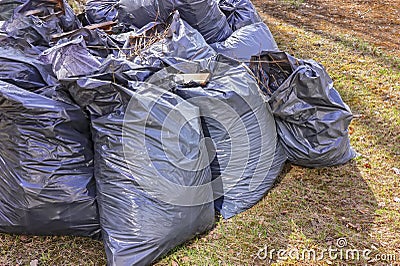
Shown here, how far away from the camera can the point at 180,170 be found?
1.83 meters

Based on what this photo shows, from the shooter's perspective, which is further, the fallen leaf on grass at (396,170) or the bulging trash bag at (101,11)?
the bulging trash bag at (101,11)

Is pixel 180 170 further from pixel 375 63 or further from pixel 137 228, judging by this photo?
pixel 375 63

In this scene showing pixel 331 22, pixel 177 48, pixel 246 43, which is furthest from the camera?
→ pixel 331 22

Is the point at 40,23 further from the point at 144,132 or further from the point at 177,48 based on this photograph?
the point at 144,132

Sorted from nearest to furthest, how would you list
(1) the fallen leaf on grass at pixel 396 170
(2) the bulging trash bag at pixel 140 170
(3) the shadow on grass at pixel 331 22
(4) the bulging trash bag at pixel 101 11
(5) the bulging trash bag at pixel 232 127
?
(2) the bulging trash bag at pixel 140 170 → (5) the bulging trash bag at pixel 232 127 → (1) the fallen leaf on grass at pixel 396 170 → (4) the bulging trash bag at pixel 101 11 → (3) the shadow on grass at pixel 331 22

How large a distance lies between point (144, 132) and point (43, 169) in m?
0.49

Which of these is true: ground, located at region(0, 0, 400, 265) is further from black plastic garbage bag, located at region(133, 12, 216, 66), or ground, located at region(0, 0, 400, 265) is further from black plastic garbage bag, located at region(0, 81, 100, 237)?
black plastic garbage bag, located at region(133, 12, 216, 66)

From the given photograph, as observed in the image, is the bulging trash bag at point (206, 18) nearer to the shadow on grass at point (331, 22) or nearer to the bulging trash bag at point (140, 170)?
the bulging trash bag at point (140, 170)

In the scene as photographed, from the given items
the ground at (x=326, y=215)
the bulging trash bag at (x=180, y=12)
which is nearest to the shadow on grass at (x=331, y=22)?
the ground at (x=326, y=215)

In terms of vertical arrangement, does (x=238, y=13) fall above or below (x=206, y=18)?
below

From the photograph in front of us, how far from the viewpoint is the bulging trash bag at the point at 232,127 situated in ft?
6.73

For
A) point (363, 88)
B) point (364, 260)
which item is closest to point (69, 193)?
point (364, 260)

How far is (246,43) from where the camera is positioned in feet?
9.00

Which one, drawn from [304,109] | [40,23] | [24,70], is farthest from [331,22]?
[24,70]
